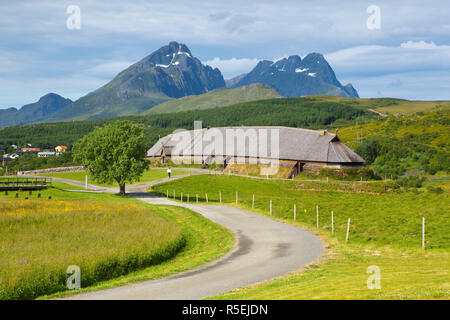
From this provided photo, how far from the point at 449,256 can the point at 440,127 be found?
149674 millimetres

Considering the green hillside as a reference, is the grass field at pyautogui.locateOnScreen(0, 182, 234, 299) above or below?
below

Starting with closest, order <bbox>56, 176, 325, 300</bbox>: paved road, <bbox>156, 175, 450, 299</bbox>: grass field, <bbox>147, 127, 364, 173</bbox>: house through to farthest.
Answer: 1. <bbox>156, 175, 450, 299</bbox>: grass field
2. <bbox>56, 176, 325, 300</bbox>: paved road
3. <bbox>147, 127, 364, 173</bbox>: house

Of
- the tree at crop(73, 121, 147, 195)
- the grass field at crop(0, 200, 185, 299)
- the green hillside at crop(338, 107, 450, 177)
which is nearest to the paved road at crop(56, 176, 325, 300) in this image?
the grass field at crop(0, 200, 185, 299)

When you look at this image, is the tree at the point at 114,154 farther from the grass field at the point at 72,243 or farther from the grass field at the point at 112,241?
the grass field at the point at 72,243

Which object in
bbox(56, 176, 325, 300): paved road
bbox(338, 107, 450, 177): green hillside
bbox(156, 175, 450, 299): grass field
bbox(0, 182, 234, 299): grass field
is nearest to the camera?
bbox(156, 175, 450, 299): grass field

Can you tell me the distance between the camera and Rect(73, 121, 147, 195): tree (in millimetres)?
59812

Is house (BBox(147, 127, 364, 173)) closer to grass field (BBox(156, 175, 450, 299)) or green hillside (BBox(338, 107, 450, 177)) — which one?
green hillside (BBox(338, 107, 450, 177))

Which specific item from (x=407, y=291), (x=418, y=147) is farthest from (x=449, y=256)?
(x=418, y=147)

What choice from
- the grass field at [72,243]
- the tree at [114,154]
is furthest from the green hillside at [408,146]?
the grass field at [72,243]

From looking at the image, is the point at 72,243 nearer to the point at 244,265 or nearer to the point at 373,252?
the point at 244,265

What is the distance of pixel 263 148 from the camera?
3723 inches

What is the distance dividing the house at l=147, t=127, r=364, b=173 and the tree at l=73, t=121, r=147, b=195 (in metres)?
36.4

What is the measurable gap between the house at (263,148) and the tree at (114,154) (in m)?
36.4

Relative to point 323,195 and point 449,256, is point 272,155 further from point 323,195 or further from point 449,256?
point 449,256
